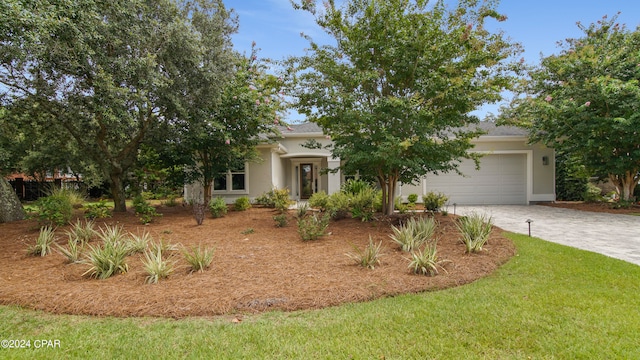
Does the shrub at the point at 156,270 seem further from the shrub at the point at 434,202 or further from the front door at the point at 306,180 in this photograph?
the front door at the point at 306,180

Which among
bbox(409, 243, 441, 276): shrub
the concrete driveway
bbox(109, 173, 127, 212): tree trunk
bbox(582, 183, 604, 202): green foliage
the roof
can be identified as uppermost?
the roof

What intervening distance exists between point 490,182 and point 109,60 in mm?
14763

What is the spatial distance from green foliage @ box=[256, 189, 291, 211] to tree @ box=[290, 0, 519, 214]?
12.2 feet

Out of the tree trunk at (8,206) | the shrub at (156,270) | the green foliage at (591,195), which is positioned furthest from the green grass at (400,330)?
the green foliage at (591,195)

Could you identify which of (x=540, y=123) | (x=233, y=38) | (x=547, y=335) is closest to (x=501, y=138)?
(x=540, y=123)

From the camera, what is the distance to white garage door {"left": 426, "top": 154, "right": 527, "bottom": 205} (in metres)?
14.3

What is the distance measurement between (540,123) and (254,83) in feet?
36.9

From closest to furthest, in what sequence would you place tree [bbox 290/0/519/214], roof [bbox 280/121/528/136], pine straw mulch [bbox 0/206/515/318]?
1. pine straw mulch [bbox 0/206/515/318]
2. tree [bbox 290/0/519/214]
3. roof [bbox 280/121/528/136]

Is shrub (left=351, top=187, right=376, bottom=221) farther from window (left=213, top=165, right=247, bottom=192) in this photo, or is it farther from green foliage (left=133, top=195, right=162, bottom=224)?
window (left=213, top=165, right=247, bottom=192)

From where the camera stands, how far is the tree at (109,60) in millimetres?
5992

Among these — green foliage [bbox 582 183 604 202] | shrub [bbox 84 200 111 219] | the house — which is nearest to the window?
the house

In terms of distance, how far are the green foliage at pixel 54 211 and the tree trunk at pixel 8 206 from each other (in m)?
1.76

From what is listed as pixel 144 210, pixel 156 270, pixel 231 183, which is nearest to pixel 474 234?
pixel 156 270

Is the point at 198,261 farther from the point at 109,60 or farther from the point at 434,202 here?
the point at 434,202
